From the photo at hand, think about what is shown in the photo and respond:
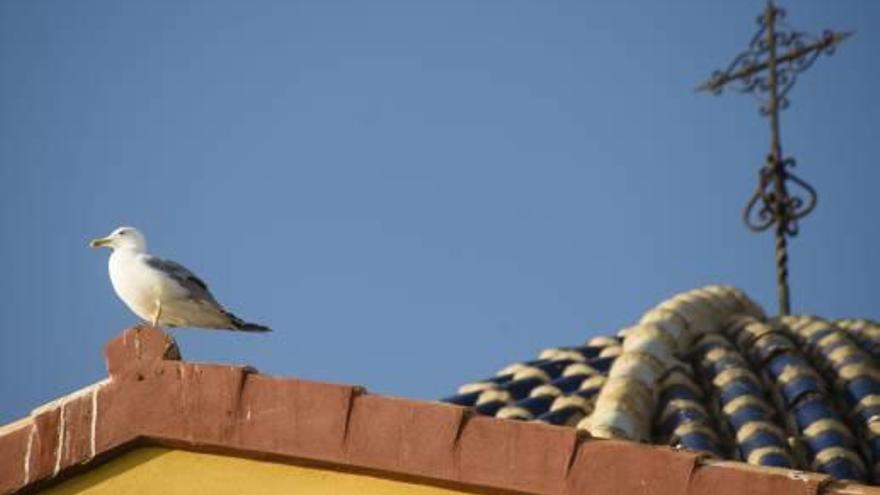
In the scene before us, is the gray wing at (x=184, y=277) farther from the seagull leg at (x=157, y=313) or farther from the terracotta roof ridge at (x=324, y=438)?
the terracotta roof ridge at (x=324, y=438)

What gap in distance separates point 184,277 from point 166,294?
120mm

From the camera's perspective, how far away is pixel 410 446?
19.1ft

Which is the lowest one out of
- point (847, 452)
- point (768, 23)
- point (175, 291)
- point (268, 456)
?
point (847, 452)

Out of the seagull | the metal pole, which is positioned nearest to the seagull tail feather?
the seagull

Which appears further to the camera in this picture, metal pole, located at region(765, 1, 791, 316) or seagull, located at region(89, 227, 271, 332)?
metal pole, located at region(765, 1, 791, 316)

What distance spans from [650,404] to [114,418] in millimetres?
5672

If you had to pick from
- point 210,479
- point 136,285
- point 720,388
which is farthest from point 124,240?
point 720,388

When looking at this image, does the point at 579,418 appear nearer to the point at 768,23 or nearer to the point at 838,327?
the point at 838,327

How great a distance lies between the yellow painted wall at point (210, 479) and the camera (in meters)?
5.84

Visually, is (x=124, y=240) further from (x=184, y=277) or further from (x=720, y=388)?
(x=720, y=388)

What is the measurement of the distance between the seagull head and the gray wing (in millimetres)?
374

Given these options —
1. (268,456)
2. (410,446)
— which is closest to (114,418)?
(268,456)

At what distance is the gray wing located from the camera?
25.0 feet

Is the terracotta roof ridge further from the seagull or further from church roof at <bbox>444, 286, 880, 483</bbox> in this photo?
church roof at <bbox>444, 286, 880, 483</bbox>
